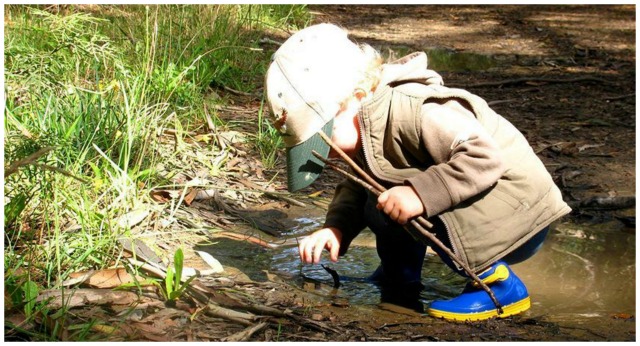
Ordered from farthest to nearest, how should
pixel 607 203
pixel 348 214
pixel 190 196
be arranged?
pixel 607 203 → pixel 190 196 → pixel 348 214

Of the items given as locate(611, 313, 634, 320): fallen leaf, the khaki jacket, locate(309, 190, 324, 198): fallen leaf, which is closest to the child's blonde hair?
the khaki jacket

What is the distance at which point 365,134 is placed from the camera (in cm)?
297

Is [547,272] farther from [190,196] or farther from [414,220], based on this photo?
[190,196]

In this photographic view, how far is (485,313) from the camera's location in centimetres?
309

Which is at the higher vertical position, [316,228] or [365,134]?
[365,134]

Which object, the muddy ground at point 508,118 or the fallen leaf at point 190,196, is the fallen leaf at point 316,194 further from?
the fallen leaf at point 190,196

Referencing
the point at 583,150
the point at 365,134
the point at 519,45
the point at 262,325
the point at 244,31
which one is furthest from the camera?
the point at 519,45

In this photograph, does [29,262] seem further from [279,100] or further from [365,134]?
[365,134]

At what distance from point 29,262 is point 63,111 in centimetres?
113

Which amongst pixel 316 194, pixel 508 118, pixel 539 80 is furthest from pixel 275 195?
pixel 539 80

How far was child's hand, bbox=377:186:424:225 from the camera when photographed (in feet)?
9.40

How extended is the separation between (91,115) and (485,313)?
6.09ft

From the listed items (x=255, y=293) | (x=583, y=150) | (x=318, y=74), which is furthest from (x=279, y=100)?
(x=583, y=150)

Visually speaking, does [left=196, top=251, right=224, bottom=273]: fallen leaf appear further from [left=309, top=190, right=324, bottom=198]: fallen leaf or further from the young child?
[left=309, top=190, right=324, bottom=198]: fallen leaf
